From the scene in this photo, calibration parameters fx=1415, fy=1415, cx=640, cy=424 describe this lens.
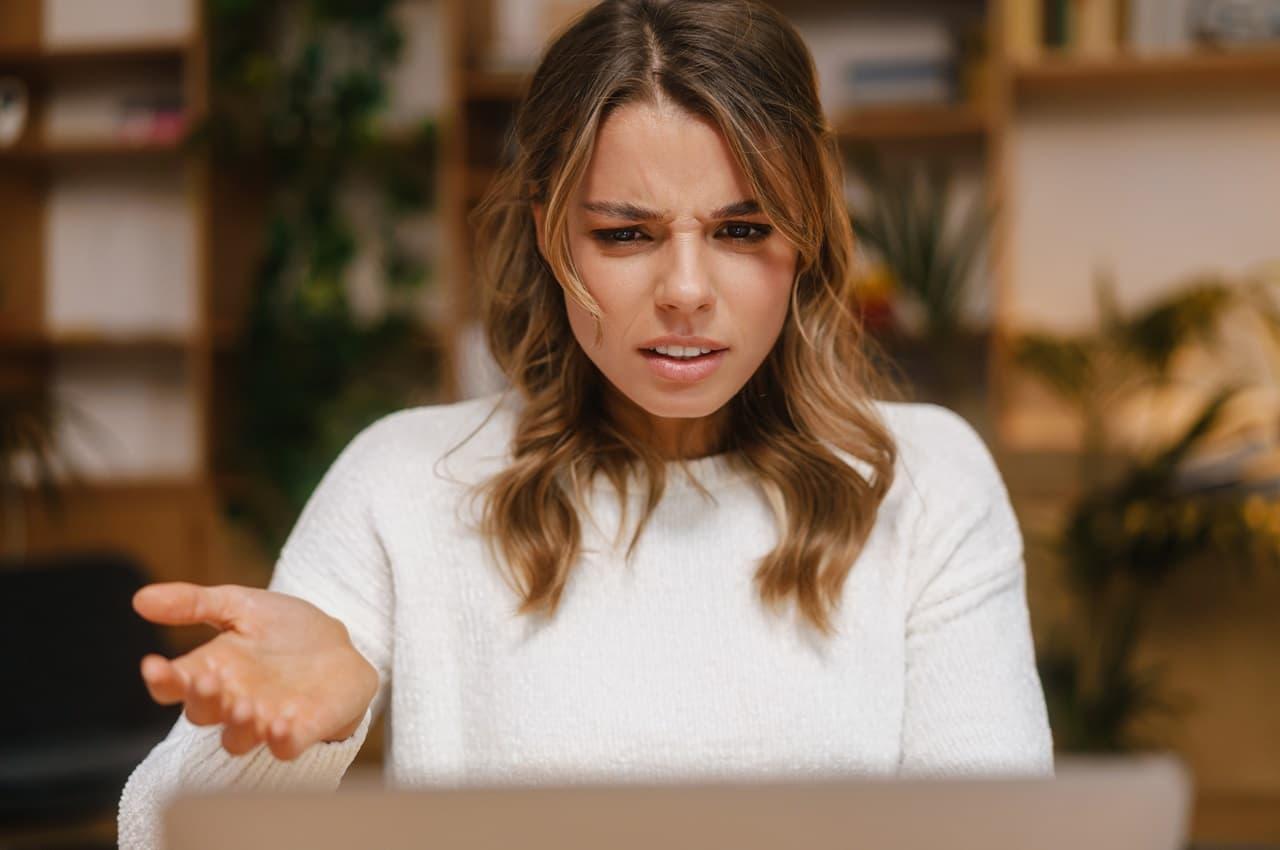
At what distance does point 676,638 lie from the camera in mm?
1226

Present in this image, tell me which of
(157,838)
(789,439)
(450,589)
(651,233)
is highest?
(651,233)

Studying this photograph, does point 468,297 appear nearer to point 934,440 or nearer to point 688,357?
point 934,440

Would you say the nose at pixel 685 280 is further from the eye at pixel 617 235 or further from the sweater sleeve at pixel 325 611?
the sweater sleeve at pixel 325 611

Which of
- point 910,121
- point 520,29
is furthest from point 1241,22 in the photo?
point 520,29

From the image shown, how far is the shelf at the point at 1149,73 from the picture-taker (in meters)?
3.56

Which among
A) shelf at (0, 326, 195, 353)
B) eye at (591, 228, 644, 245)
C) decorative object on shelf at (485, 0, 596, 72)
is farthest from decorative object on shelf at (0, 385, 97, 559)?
eye at (591, 228, 644, 245)

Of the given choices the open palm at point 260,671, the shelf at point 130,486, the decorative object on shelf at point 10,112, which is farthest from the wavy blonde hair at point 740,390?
the decorative object on shelf at point 10,112

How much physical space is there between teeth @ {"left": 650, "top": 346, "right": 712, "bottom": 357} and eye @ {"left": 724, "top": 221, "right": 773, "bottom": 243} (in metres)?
0.09

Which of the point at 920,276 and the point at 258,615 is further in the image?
the point at 920,276

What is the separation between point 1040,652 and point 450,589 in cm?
229

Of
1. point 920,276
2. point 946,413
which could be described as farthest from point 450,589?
point 920,276

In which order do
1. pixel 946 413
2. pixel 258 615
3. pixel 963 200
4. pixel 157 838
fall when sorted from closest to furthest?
pixel 258 615 < pixel 157 838 < pixel 946 413 < pixel 963 200

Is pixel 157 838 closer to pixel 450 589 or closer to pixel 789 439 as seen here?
Result: pixel 450 589

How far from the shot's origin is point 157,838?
1024mm
